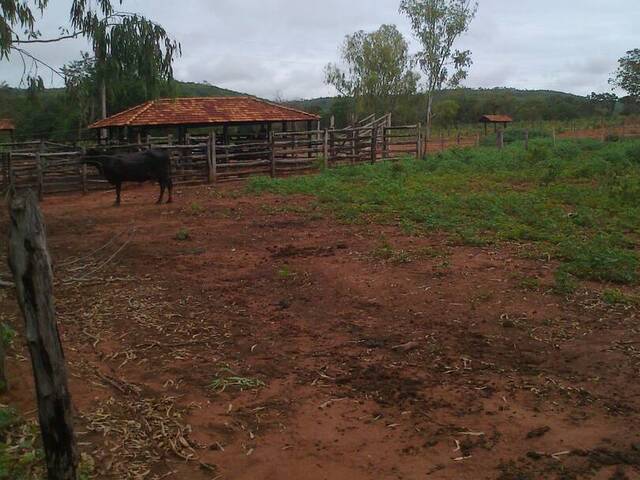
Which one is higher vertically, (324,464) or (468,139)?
(468,139)

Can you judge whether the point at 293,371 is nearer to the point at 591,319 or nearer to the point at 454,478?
the point at 454,478

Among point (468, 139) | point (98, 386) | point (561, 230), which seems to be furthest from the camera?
point (468, 139)

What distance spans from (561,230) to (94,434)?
7402 mm

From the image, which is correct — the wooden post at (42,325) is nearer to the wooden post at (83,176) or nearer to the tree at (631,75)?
the wooden post at (83,176)

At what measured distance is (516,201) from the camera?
1140 cm

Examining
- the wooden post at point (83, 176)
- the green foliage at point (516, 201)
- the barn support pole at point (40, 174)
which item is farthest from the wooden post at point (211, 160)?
the barn support pole at point (40, 174)

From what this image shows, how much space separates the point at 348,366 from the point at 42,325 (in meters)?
2.56

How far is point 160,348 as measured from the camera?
519 cm

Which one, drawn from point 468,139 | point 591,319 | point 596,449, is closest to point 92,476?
point 596,449

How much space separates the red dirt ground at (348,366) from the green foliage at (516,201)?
69cm

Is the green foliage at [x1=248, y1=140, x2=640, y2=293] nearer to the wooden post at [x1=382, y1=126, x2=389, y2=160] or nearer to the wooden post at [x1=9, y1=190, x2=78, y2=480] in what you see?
the wooden post at [x1=382, y1=126, x2=389, y2=160]

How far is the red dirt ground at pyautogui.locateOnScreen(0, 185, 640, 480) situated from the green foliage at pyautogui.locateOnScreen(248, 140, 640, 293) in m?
0.69

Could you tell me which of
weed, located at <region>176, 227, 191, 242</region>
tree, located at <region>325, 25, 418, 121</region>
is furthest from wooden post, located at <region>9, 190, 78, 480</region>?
tree, located at <region>325, 25, 418, 121</region>

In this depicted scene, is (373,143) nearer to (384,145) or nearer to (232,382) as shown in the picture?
(384,145)
